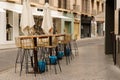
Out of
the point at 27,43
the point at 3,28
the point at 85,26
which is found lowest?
the point at 27,43

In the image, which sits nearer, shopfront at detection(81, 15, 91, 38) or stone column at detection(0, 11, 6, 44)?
stone column at detection(0, 11, 6, 44)

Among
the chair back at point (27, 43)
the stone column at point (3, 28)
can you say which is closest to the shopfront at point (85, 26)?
the stone column at point (3, 28)

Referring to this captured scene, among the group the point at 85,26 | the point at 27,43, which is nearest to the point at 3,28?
the point at 27,43

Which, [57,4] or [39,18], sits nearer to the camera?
[39,18]

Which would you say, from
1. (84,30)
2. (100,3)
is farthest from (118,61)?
(100,3)

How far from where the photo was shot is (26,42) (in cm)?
1180

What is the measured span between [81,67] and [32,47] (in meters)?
2.52

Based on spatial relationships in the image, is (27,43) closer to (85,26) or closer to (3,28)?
(3,28)

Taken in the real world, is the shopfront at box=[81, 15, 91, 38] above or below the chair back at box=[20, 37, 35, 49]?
above

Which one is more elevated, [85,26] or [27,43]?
[85,26]

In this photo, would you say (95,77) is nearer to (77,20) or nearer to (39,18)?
(39,18)

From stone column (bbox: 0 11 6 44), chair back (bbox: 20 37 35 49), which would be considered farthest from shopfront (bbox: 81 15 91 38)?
chair back (bbox: 20 37 35 49)

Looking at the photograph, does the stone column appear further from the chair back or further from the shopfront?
the shopfront

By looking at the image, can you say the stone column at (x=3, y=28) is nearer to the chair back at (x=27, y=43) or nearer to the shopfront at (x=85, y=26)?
the chair back at (x=27, y=43)
